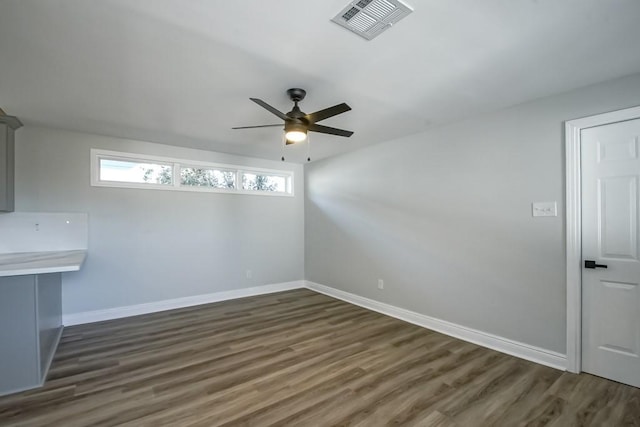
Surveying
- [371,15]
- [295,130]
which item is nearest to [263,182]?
[295,130]

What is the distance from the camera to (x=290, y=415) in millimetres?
2006

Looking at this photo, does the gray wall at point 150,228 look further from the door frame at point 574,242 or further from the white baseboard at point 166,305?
the door frame at point 574,242

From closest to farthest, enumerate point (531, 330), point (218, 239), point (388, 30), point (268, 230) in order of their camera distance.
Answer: point (388, 30)
point (531, 330)
point (218, 239)
point (268, 230)

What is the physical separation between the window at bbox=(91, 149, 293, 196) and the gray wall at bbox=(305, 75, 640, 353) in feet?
5.44

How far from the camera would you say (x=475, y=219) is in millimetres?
3242

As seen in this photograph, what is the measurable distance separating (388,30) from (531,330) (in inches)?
117

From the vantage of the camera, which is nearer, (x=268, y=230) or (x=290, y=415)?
(x=290, y=415)

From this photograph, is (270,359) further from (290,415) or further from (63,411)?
(63,411)

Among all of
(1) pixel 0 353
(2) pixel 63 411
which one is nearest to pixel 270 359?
(2) pixel 63 411

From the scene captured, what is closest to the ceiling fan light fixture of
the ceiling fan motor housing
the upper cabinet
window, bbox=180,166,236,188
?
the ceiling fan motor housing

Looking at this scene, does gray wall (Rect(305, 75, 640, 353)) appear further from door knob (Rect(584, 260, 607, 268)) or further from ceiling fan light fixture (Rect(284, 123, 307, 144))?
ceiling fan light fixture (Rect(284, 123, 307, 144))

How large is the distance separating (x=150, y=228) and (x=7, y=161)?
1639 millimetres

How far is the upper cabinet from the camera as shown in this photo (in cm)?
309

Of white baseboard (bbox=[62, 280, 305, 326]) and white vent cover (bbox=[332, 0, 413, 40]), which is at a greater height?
white vent cover (bbox=[332, 0, 413, 40])
